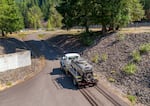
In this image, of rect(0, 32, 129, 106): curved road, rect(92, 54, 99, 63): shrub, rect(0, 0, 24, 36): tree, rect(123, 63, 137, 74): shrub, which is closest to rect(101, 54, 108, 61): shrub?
rect(92, 54, 99, 63): shrub

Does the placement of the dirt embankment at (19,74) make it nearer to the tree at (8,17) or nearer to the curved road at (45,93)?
the curved road at (45,93)

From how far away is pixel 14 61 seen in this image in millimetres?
36656

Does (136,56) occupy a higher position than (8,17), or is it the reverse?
(8,17)

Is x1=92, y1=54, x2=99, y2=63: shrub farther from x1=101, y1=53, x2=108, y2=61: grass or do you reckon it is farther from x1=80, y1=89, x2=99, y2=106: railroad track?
x1=80, y1=89, x2=99, y2=106: railroad track


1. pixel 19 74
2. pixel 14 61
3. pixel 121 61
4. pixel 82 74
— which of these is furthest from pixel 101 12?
pixel 82 74

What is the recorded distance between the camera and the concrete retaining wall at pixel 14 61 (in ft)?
113

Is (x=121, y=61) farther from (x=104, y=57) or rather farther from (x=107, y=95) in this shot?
(x=107, y=95)

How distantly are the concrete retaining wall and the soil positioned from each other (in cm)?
964

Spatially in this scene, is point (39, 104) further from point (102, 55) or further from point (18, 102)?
point (102, 55)

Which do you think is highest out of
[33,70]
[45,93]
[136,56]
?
[136,56]

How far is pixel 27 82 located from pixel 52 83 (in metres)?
3.42

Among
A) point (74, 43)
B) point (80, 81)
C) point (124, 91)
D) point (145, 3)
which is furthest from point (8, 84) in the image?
point (145, 3)

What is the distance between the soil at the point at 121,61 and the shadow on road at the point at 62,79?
13.6ft

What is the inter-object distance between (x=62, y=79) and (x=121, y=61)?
799 centimetres
